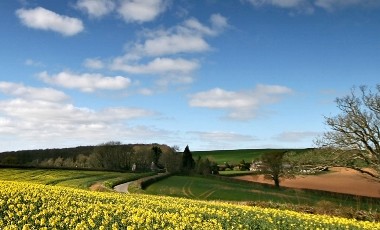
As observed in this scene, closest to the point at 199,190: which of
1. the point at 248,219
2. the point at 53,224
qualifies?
the point at 248,219

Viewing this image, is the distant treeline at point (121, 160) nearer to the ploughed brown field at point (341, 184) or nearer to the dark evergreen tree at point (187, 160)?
the dark evergreen tree at point (187, 160)

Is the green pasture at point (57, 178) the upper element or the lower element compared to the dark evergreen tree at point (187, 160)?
lower

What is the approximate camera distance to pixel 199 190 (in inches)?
2491

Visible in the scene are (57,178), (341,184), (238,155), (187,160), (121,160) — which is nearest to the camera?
(57,178)

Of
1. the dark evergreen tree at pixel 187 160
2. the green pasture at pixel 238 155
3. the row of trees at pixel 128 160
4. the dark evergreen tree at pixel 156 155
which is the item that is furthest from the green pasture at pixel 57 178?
the green pasture at pixel 238 155

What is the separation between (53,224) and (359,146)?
3232 cm

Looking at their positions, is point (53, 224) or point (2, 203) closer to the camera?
point (53, 224)

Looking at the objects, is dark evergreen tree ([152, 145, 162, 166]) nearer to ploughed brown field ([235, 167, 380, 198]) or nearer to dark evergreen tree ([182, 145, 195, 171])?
dark evergreen tree ([182, 145, 195, 171])

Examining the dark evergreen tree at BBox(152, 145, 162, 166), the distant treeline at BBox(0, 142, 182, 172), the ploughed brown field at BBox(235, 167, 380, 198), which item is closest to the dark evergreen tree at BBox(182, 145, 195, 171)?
the distant treeline at BBox(0, 142, 182, 172)

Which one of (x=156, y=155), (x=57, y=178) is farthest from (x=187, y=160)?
(x=57, y=178)

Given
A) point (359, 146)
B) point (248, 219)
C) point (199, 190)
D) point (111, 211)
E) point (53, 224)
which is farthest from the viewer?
point (199, 190)

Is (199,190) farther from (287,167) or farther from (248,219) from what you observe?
(248,219)

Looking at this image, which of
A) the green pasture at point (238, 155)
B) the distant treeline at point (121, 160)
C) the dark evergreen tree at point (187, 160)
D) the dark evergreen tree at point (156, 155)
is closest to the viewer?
the dark evergreen tree at point (187, 160)

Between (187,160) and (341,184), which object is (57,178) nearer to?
(341,184)
